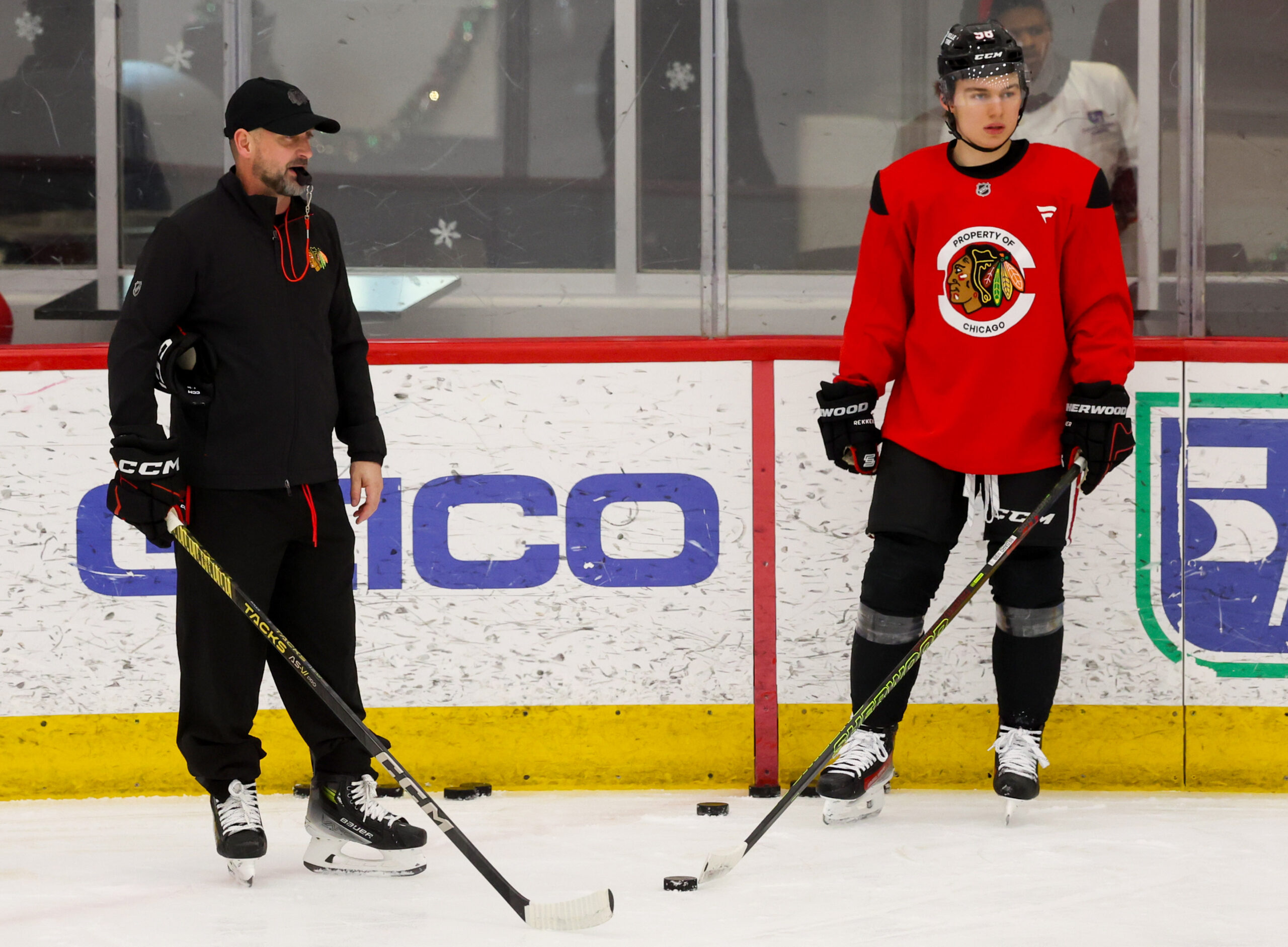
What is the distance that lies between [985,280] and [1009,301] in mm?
55

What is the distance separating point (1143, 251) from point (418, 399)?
157 cm

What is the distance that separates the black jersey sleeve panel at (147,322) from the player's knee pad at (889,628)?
49.9 inches

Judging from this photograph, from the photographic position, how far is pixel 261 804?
269cm

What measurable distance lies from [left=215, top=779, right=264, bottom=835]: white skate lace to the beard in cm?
93

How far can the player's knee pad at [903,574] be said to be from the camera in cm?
252

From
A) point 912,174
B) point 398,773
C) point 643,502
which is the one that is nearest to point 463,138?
point 643,502

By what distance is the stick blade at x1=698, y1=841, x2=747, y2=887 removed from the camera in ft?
7.14

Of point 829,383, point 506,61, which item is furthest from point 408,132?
point 829,383

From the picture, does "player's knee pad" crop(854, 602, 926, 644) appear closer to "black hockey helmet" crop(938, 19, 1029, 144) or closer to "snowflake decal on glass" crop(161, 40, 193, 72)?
"black hockey helmet" crop(938, 19, 1029, 144)

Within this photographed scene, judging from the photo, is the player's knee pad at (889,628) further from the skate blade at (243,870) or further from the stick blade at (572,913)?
the skate blade at (243,870)

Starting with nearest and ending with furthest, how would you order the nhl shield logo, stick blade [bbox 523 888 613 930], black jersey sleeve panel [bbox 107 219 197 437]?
stick blade [bbox 523 888 613 930] → black jersey sleeve panel [bbox 107 219 197 437] → the nhl shield logo

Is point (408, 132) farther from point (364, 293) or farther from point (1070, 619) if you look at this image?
point (1070, 619)

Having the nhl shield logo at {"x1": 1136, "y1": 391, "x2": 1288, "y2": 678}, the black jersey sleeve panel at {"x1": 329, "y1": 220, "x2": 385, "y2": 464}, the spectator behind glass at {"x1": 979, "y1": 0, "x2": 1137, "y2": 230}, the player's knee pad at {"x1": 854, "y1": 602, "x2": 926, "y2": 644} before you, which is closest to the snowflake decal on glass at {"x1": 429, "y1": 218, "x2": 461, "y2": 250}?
the black jersey sleeve panel at {"x1": 329, "y1": 220, "x2": 385, "y2": 464}

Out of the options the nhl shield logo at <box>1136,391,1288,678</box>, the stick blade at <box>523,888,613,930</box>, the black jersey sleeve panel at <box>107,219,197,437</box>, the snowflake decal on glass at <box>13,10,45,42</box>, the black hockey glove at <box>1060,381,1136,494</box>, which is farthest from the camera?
the snowflake decal on glass at <box>13,10,45,42</box>
